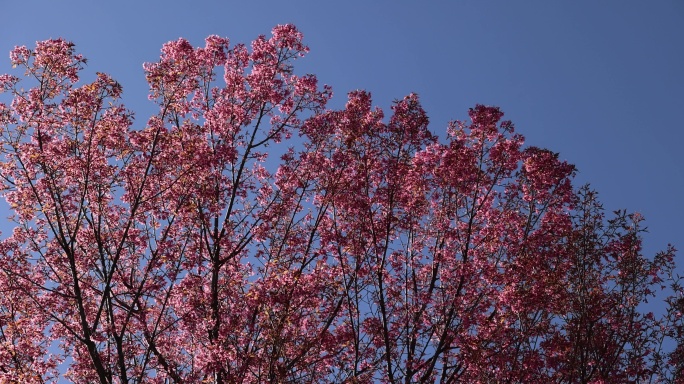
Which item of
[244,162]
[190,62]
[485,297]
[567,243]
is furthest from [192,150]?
[567,243]

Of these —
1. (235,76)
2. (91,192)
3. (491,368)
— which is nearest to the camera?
(491,368)

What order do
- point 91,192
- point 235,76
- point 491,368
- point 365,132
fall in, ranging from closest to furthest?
point 491,368 < point 91,192 < point 365,132 < point 235,76

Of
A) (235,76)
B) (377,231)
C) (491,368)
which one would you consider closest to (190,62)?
(235,76)

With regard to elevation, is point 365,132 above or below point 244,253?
above

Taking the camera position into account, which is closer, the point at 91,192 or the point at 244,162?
the point at 91,192

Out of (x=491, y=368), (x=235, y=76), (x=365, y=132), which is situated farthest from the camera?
(x=235, y=76)

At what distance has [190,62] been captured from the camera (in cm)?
1706

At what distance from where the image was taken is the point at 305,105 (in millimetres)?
18438

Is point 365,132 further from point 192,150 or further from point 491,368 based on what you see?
point 491,368

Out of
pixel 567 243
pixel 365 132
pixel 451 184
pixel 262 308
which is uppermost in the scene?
pixel 365 132

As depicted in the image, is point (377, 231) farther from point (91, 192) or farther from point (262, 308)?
point (91, 192)

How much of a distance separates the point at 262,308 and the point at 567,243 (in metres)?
6.76

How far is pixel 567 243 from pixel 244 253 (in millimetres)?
7536

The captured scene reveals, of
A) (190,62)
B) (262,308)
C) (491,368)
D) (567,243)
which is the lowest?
(491,368)
